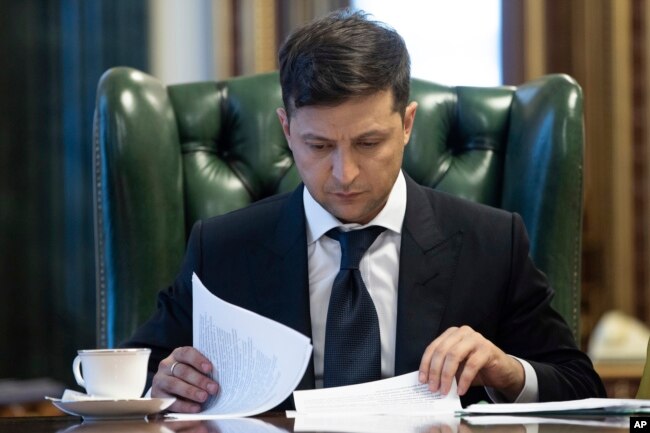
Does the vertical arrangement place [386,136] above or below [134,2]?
below

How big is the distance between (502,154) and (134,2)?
210cm

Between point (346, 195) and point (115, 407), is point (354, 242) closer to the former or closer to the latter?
point (346, 195)

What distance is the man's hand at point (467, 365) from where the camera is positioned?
1.54 m

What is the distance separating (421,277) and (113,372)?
2.00 feet

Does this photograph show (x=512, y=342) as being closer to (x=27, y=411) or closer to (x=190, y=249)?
(x=190, y=249)

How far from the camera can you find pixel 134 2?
409cm

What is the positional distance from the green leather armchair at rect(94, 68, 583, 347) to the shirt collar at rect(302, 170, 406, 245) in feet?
1.26

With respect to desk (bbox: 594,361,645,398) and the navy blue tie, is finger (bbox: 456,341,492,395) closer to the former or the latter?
the navy blue tie

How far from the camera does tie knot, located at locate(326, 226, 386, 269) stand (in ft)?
6.23

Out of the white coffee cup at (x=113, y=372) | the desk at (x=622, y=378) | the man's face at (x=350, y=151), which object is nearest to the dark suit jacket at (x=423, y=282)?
the man's face at (x=350, y=151)

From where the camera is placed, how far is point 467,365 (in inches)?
63.0

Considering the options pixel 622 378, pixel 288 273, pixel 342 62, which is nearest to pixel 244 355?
pixel 288 273

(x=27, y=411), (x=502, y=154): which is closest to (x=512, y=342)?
(x=502, y=154)

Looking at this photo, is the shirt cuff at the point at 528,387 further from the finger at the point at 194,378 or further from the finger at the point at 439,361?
the finger at the point at 194,378
